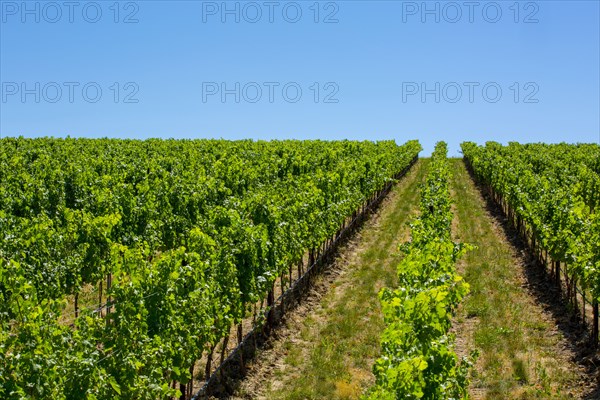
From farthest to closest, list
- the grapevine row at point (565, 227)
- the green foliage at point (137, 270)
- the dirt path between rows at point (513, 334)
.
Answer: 1. the grapevine row at point (565, 227)
2. the dirt path between rows at point (513, 334)
3. the green foliage at point (137, 270)

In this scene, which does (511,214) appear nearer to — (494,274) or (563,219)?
(494,274)

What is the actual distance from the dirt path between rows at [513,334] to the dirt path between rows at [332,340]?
8.04ft

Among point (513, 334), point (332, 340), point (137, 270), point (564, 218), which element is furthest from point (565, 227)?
point (137, 270)

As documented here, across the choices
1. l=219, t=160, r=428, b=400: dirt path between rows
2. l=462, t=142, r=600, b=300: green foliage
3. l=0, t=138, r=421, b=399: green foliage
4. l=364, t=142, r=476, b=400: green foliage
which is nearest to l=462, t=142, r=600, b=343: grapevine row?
l=462, t=142, r=600, b=300: green foliage

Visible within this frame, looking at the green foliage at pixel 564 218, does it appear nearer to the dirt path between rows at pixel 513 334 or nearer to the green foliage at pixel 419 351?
the dirt path between rows at pixel 513 334

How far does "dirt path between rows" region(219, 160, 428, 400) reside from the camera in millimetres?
13125

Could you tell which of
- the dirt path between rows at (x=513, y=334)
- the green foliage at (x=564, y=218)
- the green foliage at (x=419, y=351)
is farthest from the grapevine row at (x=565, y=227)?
the green foliage at (x=419, y=351)

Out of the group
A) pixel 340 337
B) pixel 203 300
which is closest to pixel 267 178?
pixel 340 337

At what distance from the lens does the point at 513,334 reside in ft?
51.9

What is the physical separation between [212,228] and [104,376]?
22.2ft

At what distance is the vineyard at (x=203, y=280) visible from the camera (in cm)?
852

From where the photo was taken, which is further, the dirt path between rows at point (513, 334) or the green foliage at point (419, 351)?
the dirt path between rows at point (513, 334)

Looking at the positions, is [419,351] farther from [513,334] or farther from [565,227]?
[565,227]

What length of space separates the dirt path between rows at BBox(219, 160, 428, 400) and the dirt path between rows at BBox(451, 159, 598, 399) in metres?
2.45
